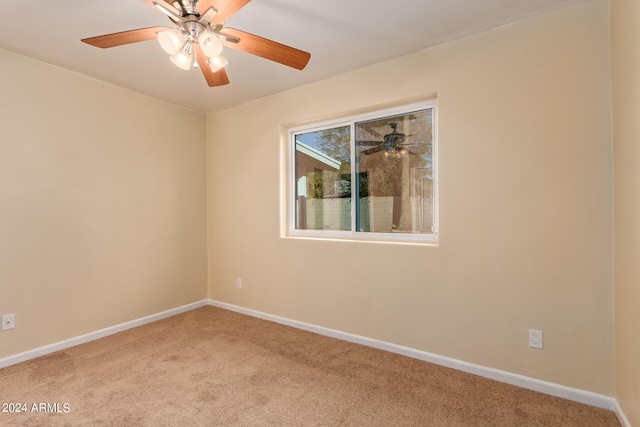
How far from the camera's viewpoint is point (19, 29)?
2145 millimetres

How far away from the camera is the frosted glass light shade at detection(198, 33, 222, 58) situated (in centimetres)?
157

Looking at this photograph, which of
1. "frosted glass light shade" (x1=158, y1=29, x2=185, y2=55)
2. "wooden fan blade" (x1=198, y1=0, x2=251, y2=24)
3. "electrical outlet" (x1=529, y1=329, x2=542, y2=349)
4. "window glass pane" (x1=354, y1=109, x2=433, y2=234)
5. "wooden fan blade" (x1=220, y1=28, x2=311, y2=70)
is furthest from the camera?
"window glass pane" (x1=354, y1=109, x2=433, y2=234)

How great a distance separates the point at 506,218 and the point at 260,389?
2006mm

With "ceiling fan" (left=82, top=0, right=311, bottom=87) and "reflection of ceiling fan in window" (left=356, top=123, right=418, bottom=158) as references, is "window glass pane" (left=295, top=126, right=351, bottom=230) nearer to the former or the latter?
"reflection of ceiling fan in window" (left=356, top=123, right=418, bottom=158)

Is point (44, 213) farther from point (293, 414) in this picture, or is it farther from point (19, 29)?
point (293, 414)

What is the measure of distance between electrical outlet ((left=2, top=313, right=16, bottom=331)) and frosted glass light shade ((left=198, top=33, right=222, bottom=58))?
2565mm

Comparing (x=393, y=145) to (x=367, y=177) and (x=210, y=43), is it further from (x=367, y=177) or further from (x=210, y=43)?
(x=210, y=43)

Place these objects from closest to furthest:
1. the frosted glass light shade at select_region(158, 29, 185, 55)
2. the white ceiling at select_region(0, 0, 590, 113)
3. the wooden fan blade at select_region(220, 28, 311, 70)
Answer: the frosted glass light shade at select_region(158, 29, 185, 55), the wooden fan blade at select_region(220, 28, 311, 70), the white ceiling at select_region(0, 0, 590, 113)

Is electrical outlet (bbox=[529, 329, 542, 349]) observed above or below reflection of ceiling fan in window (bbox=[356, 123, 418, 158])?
below

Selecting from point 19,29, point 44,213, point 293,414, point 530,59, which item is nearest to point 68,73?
point 19,29

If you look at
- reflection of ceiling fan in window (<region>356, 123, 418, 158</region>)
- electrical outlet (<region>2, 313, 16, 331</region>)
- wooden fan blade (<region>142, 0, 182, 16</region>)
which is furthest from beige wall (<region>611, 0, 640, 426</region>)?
electrical outlet (<region>2, 313, 16, 331</region>)

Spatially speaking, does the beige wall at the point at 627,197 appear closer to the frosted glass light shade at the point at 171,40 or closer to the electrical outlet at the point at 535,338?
the electrical outlet at the point at 535,338

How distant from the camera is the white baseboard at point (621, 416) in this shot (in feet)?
5.44

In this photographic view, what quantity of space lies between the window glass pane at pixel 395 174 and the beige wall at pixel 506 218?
0.20m
